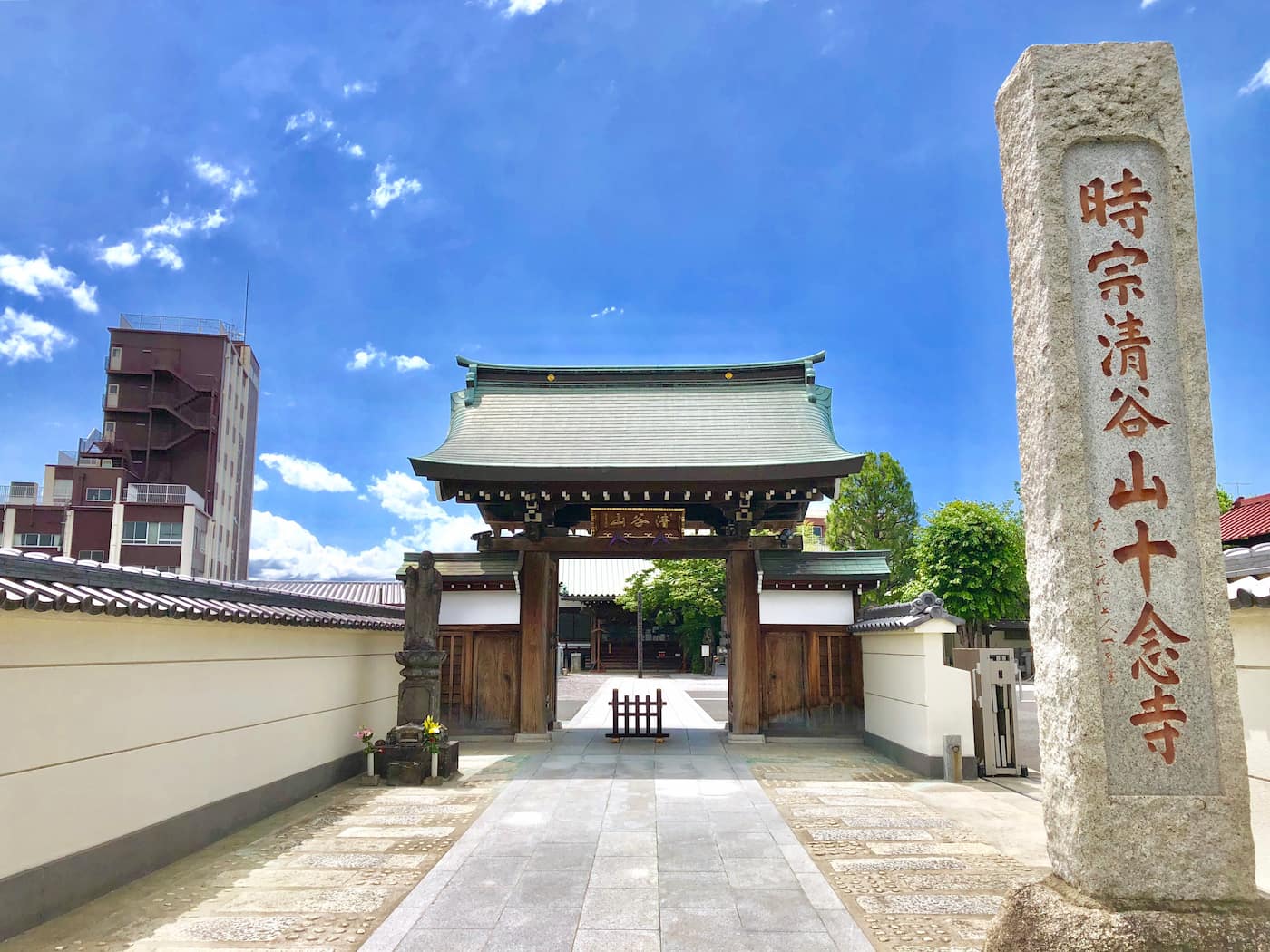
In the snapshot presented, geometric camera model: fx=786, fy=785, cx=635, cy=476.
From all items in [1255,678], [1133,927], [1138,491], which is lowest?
[1133,927]

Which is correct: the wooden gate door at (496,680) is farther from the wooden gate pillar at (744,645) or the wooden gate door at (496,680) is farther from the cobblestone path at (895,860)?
the cobblestone path at (895,860)

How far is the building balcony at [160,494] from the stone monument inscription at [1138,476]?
4730cm

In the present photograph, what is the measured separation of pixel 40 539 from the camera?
1710 inches

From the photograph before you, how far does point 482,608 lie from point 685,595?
70.7 ft

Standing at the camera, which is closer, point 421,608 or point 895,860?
point 895,860

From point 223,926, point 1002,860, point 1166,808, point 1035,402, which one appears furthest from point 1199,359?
point 223,926

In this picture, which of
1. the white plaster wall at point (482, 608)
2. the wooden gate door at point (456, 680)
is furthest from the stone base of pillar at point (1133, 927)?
the wooden gate door at point (456, 680)

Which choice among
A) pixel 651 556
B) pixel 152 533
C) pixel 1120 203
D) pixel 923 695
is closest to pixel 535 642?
pixel 651 556

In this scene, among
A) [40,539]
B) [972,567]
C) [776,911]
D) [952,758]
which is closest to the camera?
[776,911]

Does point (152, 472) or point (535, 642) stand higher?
point (152, 472)

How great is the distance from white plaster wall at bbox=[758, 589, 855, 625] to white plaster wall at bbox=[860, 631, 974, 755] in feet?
5.46

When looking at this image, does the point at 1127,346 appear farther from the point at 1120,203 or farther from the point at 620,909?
the point at 620,909

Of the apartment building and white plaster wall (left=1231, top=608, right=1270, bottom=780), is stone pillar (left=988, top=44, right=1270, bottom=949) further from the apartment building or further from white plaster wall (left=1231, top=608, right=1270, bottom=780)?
the apartment building

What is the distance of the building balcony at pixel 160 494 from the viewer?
140ft
